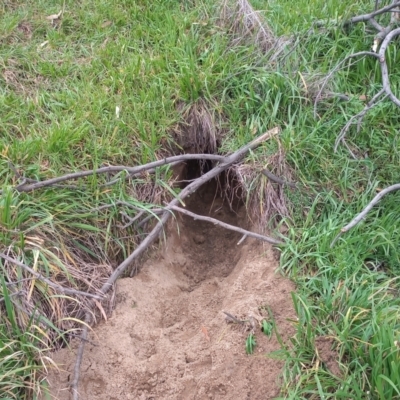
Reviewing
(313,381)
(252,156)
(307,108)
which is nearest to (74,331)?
(313,381)

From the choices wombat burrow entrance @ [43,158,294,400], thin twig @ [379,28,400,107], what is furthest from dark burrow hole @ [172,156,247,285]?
thin twig @ [379,28,400,107]

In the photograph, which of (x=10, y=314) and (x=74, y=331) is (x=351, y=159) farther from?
(x=10, y=314)

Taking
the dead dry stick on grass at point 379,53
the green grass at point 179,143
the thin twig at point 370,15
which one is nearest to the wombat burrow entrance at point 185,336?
the green grass at point 179,143

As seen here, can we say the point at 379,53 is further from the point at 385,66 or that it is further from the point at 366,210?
the point at 366,210

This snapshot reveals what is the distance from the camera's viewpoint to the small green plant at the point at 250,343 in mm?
2240

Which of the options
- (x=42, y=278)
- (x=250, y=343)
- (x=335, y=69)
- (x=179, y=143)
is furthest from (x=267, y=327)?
(x=335, y=69)

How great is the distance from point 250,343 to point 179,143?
1341mm

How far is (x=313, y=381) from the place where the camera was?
6.62ft

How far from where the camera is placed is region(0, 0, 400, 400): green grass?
2121 millimetres

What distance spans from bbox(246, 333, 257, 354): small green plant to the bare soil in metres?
0.02

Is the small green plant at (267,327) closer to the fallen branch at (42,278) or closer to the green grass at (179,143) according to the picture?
the green grass at (179,143)

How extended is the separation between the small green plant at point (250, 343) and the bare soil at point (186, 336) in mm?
18

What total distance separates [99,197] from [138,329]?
2.29 feet

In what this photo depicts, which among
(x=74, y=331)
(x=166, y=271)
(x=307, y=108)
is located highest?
(x=307, y=108)
